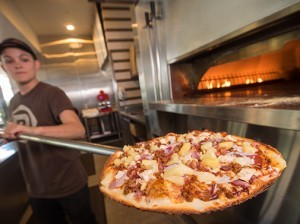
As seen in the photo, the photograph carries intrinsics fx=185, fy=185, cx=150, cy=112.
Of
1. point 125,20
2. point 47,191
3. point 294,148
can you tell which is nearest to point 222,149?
point 294,148

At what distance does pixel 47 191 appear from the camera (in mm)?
1211

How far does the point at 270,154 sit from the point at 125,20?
354cm

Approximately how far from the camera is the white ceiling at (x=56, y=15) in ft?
9.07

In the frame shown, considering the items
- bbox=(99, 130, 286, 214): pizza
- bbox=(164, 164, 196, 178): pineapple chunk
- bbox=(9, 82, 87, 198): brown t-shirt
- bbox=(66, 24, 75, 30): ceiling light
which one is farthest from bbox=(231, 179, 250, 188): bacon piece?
bbox=(66, 24, 75, 30): ceiling light

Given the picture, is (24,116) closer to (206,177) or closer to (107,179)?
(107,179)

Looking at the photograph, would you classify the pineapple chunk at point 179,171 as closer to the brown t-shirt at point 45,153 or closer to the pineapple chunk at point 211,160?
the pineapple chunk at point 211,160

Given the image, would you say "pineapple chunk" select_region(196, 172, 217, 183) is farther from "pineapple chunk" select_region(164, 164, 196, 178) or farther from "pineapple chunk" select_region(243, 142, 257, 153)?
"pineapple chunk" select_region(243, 142, 257, 153)

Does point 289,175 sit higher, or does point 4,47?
point 4,47

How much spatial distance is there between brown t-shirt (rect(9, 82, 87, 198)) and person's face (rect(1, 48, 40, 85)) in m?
0.09

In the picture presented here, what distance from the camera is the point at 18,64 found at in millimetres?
1140

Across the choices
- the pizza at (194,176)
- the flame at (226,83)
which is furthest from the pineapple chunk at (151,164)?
the flame at (226,83)

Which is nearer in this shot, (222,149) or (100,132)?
(222,149)

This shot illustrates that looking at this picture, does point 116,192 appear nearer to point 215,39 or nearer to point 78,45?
point 215,39

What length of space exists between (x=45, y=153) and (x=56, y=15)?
287 cm
